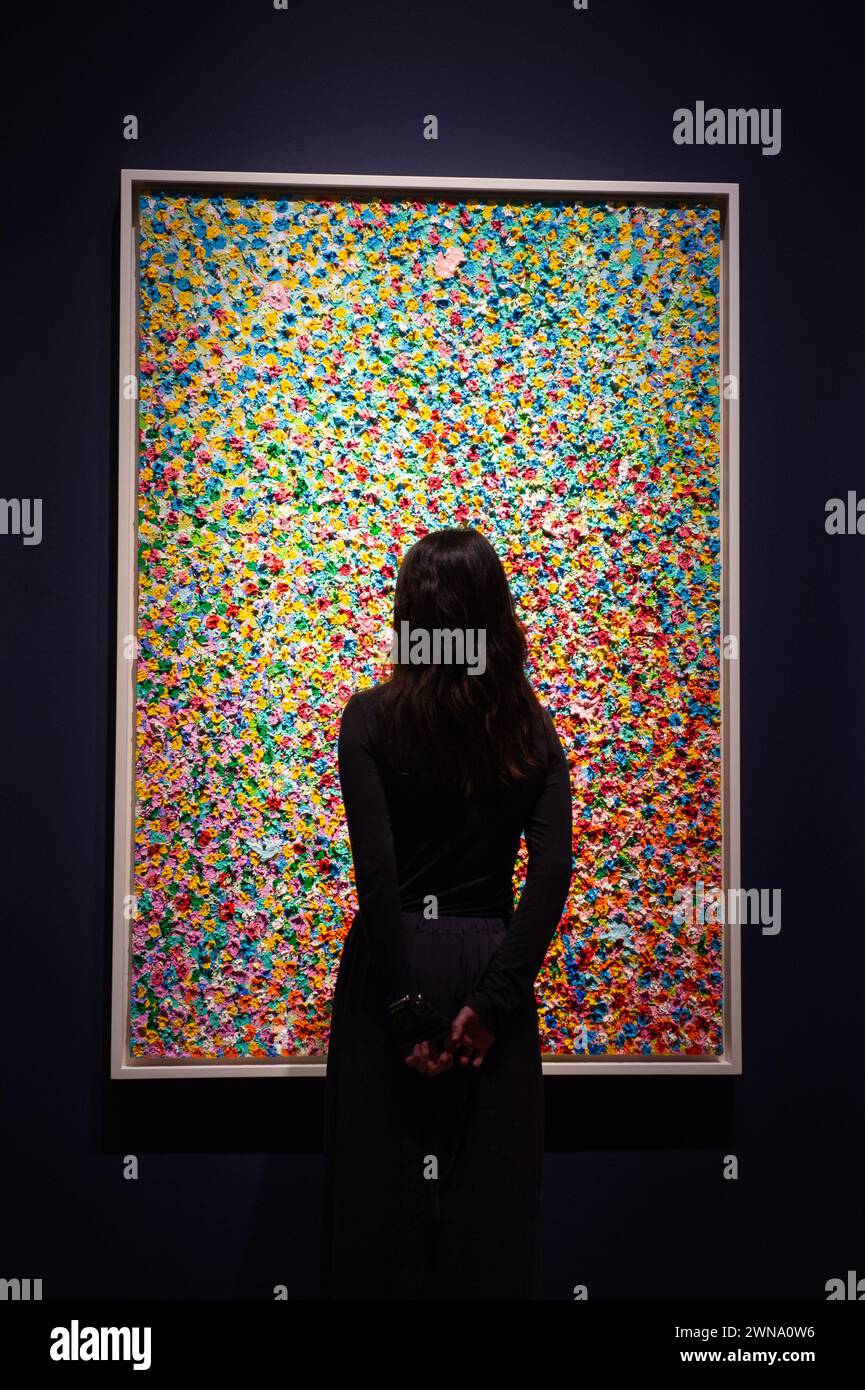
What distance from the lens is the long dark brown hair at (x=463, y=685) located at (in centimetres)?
152

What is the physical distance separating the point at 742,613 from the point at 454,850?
93 cm

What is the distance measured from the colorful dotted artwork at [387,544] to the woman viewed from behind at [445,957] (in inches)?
17.4

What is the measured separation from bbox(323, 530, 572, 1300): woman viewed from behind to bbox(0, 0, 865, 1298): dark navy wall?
516 mm

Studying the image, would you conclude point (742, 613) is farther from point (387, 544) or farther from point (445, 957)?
point (445, 957)

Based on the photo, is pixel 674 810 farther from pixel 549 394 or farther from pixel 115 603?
pixel 115 603

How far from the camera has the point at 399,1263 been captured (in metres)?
1.52

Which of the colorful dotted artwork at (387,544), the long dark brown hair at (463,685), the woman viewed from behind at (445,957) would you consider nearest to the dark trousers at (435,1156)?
the woman viewed from behind at (445,957)

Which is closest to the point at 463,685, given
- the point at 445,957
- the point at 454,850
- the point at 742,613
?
the point at 454,850

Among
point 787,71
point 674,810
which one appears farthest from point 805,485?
point 787,71

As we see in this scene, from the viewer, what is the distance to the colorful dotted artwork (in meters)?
1.97

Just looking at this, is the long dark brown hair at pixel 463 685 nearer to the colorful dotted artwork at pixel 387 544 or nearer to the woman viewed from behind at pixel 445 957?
the woman viewed from behind at pixel 445 957

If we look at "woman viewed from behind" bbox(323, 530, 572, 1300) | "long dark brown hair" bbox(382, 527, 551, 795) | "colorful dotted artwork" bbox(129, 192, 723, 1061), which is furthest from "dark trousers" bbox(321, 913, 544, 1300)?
"colorful dotted artwork" bbox(129, 192, 723, 1061)

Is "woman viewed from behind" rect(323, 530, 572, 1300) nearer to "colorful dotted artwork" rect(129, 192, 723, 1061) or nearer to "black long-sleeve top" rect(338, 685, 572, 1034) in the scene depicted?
"black long-sleeve top" rect(338, 685, 572, 1034)

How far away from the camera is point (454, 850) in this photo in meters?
1.56
